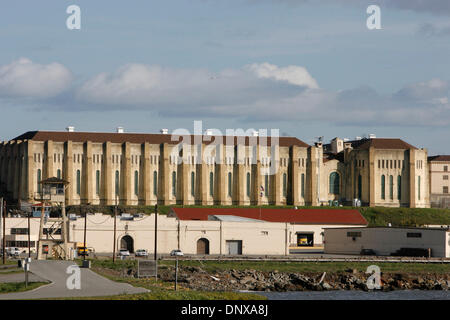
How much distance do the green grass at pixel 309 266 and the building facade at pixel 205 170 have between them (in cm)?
5230

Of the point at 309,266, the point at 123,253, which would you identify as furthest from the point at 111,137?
the point at 309,266

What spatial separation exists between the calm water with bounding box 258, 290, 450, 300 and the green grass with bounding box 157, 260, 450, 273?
27.4 feet

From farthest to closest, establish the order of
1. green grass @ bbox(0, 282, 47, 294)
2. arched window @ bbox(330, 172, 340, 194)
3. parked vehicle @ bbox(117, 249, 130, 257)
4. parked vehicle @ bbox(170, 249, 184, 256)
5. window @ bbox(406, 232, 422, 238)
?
arched window @ bbox(330, 172, 340, 194) → window @ bbox(406, 232, 422, 238) → parked vehicle @ bbox(170, 249, 184, 256) → parked vehicle @ bbox(117, 249, 130, 257) → green grass @ bbox(0, 282, 47, 294)

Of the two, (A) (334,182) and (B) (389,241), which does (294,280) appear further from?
(A) (334,182)

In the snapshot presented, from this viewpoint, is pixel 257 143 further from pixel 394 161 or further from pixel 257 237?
pixel 257 237

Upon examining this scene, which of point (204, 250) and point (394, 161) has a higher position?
point (394, 161)

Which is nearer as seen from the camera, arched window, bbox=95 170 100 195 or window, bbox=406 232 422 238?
window, bbox=406 232 422 238

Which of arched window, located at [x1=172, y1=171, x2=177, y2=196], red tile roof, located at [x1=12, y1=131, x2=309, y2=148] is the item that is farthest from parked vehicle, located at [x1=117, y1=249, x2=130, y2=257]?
red tile roof, located at [x1=12, y1=131, x2=309, y2=148]

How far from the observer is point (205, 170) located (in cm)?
15562

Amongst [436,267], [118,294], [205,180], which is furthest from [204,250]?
[118,294]

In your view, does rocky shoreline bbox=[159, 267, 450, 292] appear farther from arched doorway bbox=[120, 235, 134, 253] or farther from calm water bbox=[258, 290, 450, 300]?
arched doorway bbox=[120, 235, 134, 253]

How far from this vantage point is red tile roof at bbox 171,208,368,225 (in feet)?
446
